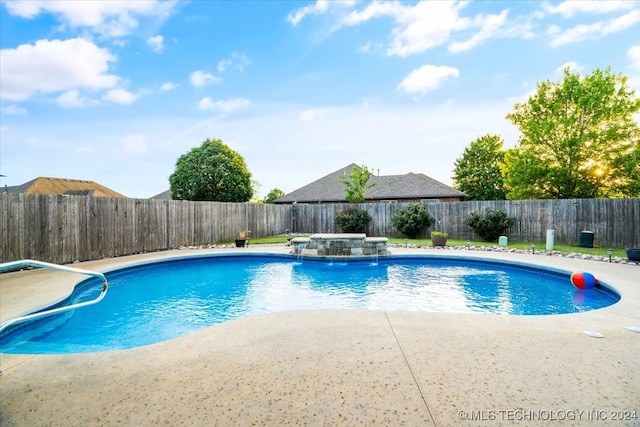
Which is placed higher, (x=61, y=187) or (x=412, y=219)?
(x=61, y=187)

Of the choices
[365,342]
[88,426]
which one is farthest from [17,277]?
[365,342]

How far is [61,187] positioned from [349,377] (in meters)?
35.5

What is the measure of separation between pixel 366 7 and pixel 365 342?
10.6 meters

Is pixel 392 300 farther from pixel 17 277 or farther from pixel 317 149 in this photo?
pixel 317 149

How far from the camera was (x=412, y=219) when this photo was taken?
51.2ft

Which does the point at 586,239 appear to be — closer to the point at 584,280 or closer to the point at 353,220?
the point at 584,280

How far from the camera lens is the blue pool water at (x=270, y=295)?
188 inches

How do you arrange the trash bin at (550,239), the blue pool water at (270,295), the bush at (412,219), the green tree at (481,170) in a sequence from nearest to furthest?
the blue pool water at (270,295)
the trash bin at (550,239)
the bush at (412,219)
the green tree at (481,170)

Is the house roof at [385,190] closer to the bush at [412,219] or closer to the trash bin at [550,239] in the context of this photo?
the bush at [412,219]

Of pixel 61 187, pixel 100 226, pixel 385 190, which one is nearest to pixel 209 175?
pixel 61 187

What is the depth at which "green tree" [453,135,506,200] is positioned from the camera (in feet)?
112

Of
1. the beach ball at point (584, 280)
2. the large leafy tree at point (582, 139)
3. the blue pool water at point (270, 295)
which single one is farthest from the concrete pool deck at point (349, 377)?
the large leafy tree at point (582, 139)

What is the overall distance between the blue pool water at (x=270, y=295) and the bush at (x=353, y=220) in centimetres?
647

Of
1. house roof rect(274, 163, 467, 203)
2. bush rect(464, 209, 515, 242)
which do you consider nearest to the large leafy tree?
house roof rect(274, 163, 467, 203)
